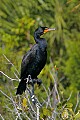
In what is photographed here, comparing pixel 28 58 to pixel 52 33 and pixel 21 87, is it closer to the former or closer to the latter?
pixel 21 87

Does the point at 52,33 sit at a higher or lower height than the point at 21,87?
lower

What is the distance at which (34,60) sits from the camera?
34.7ft

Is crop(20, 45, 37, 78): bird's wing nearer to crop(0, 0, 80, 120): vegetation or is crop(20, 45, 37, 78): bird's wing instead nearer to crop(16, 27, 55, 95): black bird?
crop(16, 27, 55, 95): black bird

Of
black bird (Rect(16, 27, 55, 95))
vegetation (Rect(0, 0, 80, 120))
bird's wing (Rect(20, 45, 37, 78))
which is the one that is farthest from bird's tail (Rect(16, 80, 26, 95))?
vegetation (Rect(0, 0, 80, 120))

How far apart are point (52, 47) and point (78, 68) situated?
2.02 m

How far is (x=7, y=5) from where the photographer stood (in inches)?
848

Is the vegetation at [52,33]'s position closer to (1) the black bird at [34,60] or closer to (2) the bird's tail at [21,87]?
(1) the black bird at [34,60]

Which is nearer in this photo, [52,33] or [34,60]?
[34,60]

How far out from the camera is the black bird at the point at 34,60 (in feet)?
34.2

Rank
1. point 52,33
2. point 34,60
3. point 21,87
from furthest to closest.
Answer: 1. point 52,33
2. point 34,60
3. point 21,87

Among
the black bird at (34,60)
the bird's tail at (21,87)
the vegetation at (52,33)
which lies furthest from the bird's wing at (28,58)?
the vegetation at (52,33)

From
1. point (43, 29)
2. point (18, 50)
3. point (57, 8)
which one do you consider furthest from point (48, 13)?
point (43, 29)

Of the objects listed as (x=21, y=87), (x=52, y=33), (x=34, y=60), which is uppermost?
(x=34, y=60)

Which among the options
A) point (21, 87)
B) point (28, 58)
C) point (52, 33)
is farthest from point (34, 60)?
point (52, 33)
